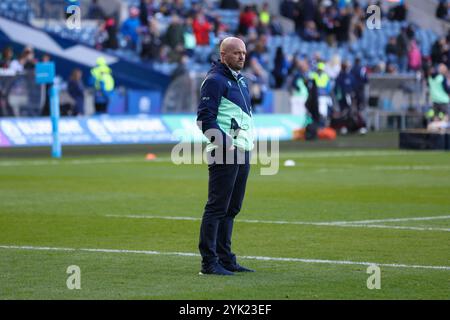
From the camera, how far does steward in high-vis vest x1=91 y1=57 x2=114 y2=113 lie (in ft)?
125

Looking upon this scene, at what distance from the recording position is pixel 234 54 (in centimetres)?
1109

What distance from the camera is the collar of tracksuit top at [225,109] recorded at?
36.2 ft

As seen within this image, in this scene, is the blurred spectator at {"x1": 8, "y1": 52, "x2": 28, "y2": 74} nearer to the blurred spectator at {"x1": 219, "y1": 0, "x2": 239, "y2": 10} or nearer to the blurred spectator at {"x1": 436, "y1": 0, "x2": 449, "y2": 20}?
the blurred spectator at {"x1": 219, "y1": 0, "x2": 239, "y2": 10}

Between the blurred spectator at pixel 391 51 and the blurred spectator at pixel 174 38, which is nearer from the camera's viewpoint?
the blurred spectator at pixel 174 38

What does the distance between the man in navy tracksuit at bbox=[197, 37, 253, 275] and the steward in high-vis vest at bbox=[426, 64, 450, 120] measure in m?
28.9

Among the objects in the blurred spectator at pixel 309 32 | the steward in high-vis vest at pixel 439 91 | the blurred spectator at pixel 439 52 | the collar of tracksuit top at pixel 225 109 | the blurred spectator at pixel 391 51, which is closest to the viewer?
the collar of tracksuit top at pixel 225 109

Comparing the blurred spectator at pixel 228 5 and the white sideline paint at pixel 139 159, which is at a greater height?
the blurred spectator at pixel 228 5

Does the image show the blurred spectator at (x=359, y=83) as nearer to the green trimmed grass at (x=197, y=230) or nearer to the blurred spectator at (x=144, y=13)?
the blurred spectator at (x=144, y=13)

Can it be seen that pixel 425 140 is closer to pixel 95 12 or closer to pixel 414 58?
pixel 95 12

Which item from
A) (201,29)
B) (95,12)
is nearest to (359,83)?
(201,29)

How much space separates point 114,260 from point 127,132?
22.9 meters

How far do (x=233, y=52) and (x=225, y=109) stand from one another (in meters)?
0.52

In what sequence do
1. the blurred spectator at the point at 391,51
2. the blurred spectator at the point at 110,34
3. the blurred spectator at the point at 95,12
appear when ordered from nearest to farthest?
1. the blurred spectator at the point at 110,34
2. the blurred spectator at the point at 95,12
3. the blurred spectator at the point at 391,51


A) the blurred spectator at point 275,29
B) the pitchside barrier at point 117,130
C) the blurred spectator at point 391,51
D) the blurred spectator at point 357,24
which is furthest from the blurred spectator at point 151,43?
the blurred spectator at point 391,51
